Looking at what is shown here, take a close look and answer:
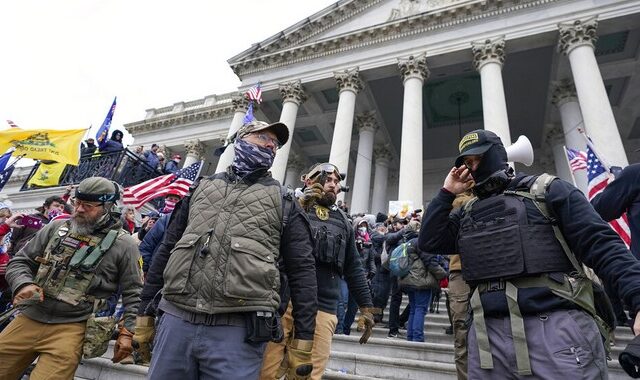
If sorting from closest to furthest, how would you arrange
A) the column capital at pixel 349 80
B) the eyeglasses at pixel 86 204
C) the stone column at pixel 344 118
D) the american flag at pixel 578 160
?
the eyeglasses at pixel 86 204
the american flag at pixel 578 160
the stone column at pixel 344 118
the column capital at pixel 349 80

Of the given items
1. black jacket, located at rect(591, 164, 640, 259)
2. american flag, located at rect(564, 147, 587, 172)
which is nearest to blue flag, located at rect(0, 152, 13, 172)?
black jacket, located at rect(591, 164, 640, 259)

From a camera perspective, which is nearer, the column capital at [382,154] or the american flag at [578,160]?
the american flag at [578,160]

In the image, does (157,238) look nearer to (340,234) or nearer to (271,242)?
(340,234)

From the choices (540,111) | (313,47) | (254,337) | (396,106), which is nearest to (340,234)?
(254,337)

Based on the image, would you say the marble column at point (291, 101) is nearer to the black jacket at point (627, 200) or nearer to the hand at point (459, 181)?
the black jacket at point (627, 200)

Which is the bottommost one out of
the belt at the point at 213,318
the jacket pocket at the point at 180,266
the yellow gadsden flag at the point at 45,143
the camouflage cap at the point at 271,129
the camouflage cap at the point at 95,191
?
the belt at the point at 213,318

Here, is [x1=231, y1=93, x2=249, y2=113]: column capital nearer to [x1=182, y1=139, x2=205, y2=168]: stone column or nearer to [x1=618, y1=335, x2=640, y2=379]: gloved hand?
[x1=182, y1=139, x2=205, y2=168]: stone column

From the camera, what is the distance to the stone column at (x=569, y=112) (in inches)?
538

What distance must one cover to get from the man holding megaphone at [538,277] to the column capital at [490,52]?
46.1ft

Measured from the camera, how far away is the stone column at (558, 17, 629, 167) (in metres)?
10.4

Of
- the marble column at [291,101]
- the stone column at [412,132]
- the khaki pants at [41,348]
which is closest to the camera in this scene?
the khaki pants at [41,348]

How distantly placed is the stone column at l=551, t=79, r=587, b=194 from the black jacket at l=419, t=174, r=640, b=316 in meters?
14.2

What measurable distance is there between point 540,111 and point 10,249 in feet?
73.3

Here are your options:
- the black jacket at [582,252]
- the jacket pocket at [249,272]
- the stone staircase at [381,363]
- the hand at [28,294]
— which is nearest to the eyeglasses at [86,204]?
the hand at [28,294]
